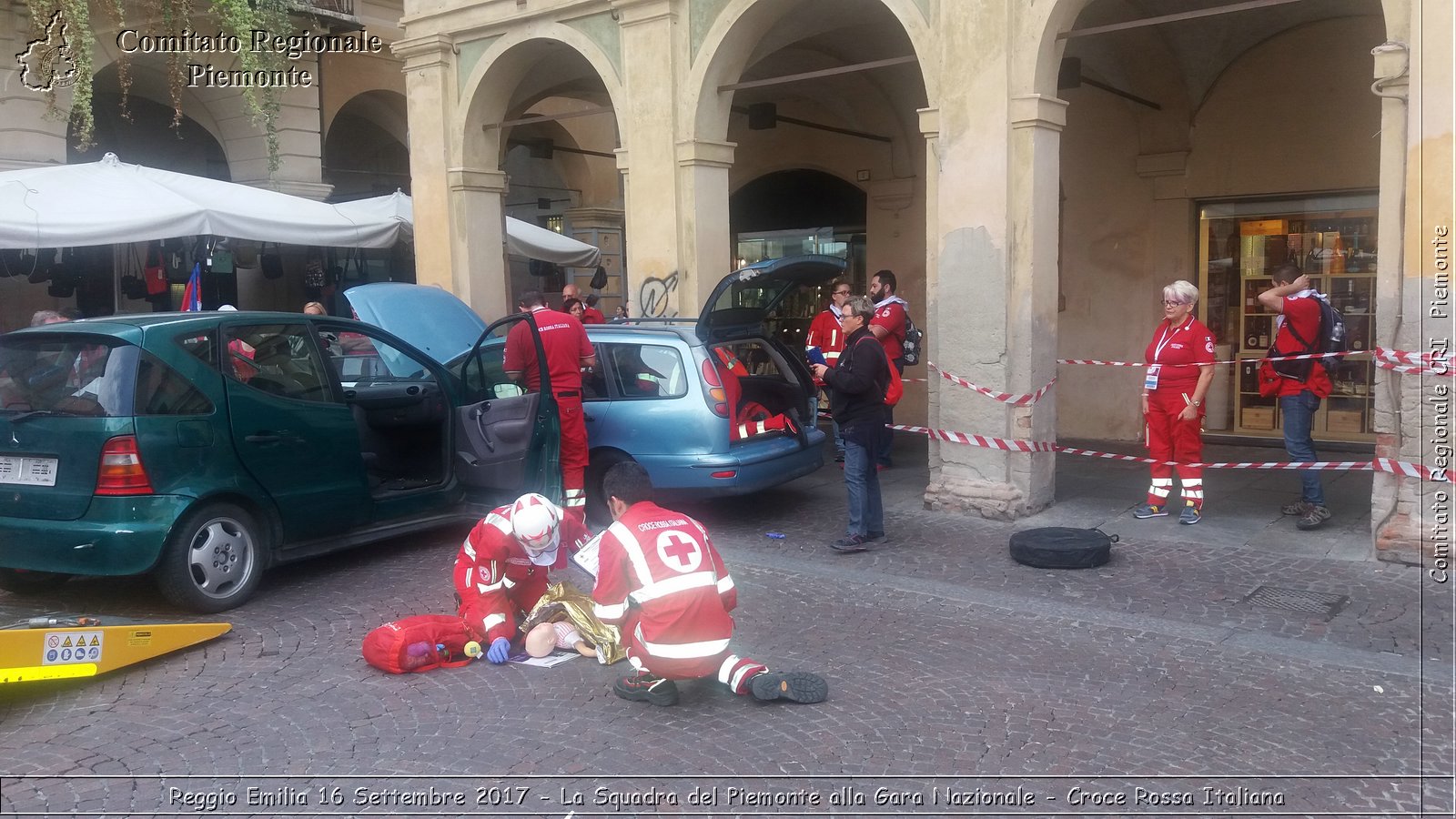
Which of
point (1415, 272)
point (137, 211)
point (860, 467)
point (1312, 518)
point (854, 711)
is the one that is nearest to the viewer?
point (854, 711)

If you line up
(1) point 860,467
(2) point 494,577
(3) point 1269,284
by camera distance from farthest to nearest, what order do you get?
(3) point 1269,284 → (1) point 860,467 → (2) point 494,577

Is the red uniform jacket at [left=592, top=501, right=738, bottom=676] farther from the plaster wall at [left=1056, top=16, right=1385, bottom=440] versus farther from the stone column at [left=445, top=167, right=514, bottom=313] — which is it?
the plaster wall at [left=1056, top=16, right=1385, bottom=440]

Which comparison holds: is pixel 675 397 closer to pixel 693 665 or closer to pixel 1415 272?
pixel 693 665

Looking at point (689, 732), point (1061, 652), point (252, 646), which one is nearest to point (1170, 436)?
point (1061, 652)

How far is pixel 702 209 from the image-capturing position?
10641 millimetres

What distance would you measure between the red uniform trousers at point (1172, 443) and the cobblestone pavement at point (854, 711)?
893 mm

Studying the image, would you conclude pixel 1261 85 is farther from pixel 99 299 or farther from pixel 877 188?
pixel 99 299

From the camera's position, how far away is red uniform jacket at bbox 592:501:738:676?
4.71 metres

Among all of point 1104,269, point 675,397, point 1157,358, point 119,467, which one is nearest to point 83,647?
point 119,467

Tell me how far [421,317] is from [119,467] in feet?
13.1

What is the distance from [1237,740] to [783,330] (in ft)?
38.1

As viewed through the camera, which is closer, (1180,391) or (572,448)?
(572,448)

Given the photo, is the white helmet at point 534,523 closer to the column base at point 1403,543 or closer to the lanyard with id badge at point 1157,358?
the lanyard with id badge at point 1157,358

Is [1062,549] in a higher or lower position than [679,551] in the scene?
lower
